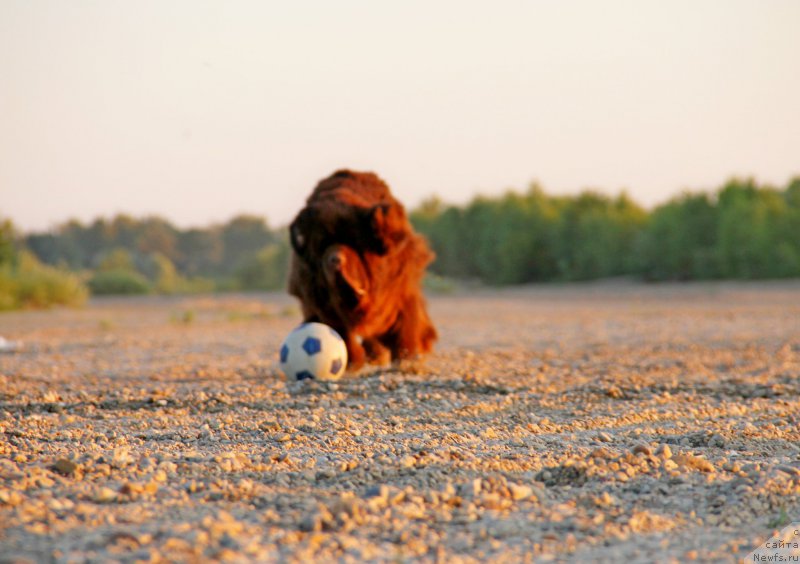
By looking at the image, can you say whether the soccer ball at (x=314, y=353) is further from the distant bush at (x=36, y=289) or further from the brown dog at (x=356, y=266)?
the distant bush at (x=36, y=289)

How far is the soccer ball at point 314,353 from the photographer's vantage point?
711cm

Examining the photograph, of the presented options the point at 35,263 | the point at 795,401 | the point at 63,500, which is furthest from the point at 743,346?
the point at 35,263

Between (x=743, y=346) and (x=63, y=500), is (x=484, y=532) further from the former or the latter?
(x=743, y=346)

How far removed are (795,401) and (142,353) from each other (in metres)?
7.06

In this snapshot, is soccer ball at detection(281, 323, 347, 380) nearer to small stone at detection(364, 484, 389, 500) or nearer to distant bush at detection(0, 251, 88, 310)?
small stone at detection(364, 484, 389, 500)

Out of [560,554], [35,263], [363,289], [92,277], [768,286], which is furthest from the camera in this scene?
[92,277]

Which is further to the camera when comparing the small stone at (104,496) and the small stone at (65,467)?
the small stone at (65,467)

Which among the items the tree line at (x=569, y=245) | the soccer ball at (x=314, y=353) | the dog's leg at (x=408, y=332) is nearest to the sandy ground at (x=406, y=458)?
the soccer ball at (x=314, y=353)

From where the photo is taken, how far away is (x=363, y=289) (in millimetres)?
7336

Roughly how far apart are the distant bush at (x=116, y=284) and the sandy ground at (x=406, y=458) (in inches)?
951

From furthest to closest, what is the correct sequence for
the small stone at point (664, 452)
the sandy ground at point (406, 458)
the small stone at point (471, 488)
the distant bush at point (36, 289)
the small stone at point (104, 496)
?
the distant bush at point (36, 289) → the small stone at point (664, 452) → the small stone at point (471, 488) → the small stone at point (104, 496) → the sandy ground at point (406, 458)

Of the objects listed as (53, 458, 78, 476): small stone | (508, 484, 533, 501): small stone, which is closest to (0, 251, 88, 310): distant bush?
(53, 458, 78, 476): small stone

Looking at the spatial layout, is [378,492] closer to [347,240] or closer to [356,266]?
[356,266]

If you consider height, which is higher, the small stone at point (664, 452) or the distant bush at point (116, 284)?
the distant bush at point (116, 284)
